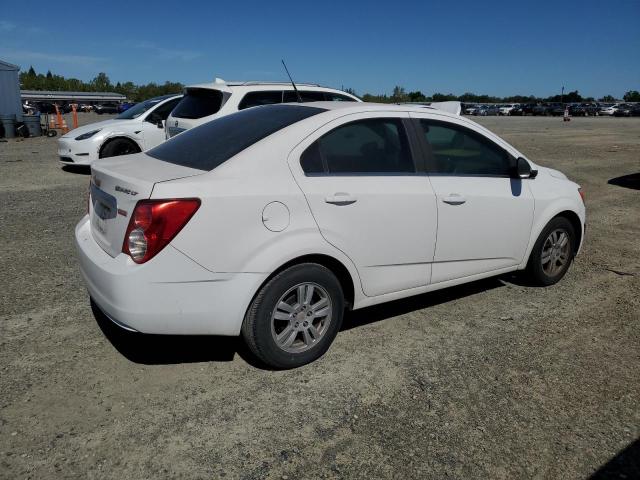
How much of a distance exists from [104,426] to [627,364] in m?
3.27

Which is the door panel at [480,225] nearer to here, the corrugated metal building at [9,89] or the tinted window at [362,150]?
the tinted window at [362,150]

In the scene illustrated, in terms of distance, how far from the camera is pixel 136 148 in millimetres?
11367

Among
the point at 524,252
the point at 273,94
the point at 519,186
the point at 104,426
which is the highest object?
the point at 273,94

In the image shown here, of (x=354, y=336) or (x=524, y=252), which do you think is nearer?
(x=354, y=336)

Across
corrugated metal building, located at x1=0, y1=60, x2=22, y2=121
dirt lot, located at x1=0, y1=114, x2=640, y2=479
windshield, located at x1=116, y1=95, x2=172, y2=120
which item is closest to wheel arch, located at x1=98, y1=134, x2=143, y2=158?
windshield, located at x1=116, y1=95, x2=172, y2=120

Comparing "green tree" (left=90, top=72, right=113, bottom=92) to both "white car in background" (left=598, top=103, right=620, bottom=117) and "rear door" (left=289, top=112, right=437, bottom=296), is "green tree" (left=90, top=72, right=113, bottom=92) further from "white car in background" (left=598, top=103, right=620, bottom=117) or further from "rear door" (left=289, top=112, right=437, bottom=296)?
"rear door" (left=289, top=112, right=437, bottom=296)

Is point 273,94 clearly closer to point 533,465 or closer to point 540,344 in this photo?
point 540,344

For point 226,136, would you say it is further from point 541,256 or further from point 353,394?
point 541,256

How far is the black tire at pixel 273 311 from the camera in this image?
10.1 feet

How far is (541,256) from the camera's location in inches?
184

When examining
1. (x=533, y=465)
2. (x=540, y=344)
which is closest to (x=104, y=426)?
(x=533, y=465)

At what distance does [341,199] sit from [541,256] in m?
2.32

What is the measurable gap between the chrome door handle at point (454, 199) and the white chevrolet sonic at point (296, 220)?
1cm

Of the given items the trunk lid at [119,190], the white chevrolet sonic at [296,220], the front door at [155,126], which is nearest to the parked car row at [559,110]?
the front door at [155,126]
